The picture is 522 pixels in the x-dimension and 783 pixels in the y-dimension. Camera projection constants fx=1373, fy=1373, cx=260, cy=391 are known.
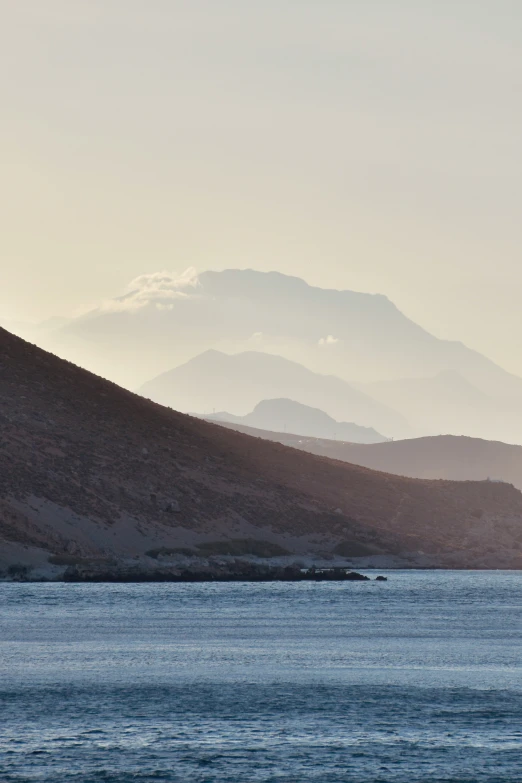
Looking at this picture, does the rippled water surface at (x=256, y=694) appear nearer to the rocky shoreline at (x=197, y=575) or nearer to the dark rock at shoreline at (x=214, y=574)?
the rocky shoreline at (x=197, y=575)

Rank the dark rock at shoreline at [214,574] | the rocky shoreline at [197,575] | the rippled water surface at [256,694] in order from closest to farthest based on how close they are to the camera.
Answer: the rippled water surface at [256,694]
the rocky shoreline at [197,575]
the dark rock at shoreline at [214,574]

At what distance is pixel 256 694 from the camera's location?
55000 mm

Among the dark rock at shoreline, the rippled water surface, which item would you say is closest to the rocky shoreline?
the dark rock at shoreline

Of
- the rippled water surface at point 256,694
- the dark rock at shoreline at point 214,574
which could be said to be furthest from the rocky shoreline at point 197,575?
the rippled water surface at point 256,694

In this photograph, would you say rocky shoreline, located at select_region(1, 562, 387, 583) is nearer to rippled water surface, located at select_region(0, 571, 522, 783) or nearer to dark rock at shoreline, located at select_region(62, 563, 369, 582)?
dark rock at shoreline, located at select_region(62, 563, 369, 582)

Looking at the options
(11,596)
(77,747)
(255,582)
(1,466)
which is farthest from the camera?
(1,466)

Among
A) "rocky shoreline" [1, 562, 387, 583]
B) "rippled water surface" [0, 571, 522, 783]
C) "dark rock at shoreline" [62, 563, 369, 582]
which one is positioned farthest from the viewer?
"dark rock at shoreline" [62, 563, 369, 582]

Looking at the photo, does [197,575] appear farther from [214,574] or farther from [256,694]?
[256,694]

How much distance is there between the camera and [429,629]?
88.6 m

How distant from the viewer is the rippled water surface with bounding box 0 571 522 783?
131 ft

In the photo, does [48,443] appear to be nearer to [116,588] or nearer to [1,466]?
[1,466]

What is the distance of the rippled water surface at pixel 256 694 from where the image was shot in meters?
40.0

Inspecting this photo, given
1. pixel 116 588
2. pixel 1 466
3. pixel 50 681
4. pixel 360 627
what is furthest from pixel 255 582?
pixel 50 681

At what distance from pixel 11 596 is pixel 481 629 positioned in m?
42.7
